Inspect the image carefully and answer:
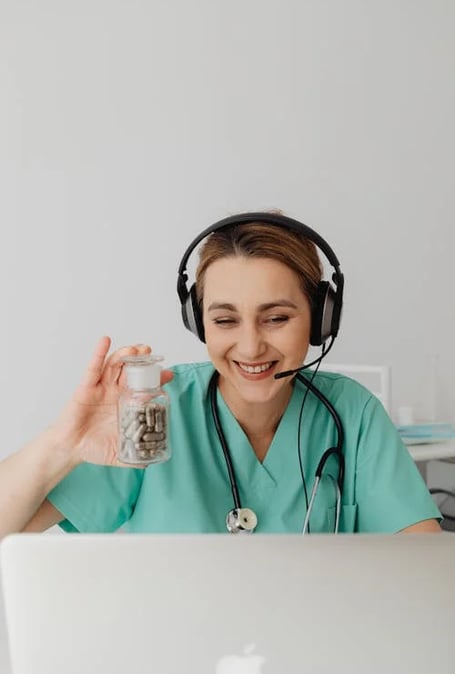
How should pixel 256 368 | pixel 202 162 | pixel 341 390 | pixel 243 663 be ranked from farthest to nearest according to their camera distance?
pixel 202 162 < pixel 341 390 < pixel 256 368 < pixel 243 663

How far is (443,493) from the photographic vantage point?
9.57 feet

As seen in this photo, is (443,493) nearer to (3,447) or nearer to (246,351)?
(3,447)

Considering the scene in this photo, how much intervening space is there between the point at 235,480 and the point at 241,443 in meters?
0.07

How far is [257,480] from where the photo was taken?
121cm

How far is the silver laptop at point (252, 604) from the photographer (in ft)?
1.99

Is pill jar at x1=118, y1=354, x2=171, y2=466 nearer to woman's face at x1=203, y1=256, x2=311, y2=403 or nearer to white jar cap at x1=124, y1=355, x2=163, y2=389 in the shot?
white jar cap at x1=124, y1=355, x2=163, y2=389

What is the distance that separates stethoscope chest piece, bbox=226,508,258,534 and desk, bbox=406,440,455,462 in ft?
3.58

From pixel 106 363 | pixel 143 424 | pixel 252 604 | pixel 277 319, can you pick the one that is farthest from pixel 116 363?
pixel 252 604

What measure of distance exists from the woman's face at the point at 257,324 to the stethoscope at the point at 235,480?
0.07 m

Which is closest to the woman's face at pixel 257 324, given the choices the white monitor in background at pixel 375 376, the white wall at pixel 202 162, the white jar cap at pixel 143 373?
the white jar cap at pixel 143 373

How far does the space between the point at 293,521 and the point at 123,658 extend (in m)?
0.59

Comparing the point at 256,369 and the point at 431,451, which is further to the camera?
the point at 431,451

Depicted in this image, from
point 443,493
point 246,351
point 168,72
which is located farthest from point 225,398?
point 443,493

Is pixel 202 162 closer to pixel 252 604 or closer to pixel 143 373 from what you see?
pixel 143 373
